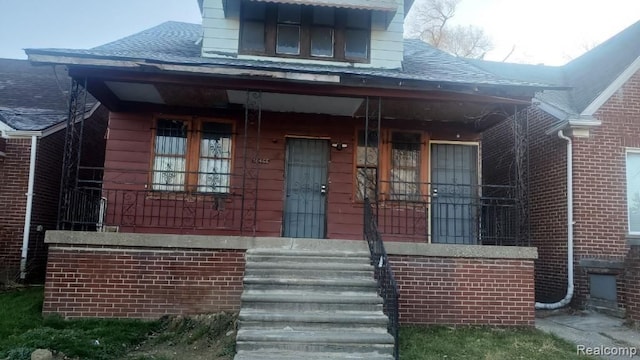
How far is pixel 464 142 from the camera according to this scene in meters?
9.82

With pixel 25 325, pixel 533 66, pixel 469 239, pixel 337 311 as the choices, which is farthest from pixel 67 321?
pixel 533 66

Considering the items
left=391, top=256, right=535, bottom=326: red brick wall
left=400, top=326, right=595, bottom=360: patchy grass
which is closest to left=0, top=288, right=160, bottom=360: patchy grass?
left=400, top=326, right=595, bottom=360: patchy grass

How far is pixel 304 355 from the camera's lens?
5277mm

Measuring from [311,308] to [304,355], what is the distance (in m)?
0.81

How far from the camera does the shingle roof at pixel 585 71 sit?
32.9ft

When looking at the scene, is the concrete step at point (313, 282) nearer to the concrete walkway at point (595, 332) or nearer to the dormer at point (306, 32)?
the concrete walkway at point (595, 332)

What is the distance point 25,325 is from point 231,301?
8.43 ft

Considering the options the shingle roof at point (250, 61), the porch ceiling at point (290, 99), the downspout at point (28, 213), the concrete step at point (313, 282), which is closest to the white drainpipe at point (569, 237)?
the porch ceiling at point (290, 99)

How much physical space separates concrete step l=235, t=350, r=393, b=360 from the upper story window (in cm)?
589

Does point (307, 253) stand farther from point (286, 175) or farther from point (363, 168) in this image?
point (363, 168)

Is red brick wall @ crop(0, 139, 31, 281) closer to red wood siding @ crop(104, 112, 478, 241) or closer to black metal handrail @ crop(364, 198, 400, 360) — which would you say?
red wood siding @ crop(104, 112, 478, 241)

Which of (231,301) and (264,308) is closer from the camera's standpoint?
(264,308)

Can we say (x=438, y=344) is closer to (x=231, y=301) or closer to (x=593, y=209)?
(x=231, y=301)

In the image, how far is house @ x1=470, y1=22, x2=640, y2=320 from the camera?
29.7ft
